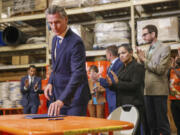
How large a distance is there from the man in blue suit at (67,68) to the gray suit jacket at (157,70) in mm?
1531

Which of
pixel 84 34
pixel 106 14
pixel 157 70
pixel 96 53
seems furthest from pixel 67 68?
pixel 106 14

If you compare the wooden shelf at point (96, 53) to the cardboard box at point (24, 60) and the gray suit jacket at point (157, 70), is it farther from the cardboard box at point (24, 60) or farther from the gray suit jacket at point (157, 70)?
the gray suit jacket at point (157, 70)

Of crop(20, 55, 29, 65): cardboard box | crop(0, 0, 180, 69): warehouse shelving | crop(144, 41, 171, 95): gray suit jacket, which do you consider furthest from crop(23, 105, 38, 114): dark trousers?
crop(144, 41, 171, 95): gray suit jacket

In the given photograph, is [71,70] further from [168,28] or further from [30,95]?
[30,95]

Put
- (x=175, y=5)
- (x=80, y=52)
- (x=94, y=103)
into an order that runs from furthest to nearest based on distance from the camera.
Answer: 1. (x=175, y=5)
2. (x=94, y=103)
3. (x=80, y=52)

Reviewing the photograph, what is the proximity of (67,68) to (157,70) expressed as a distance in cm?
166

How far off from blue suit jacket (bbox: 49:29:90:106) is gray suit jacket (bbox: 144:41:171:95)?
1.53 meters

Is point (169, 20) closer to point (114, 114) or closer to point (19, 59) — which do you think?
point (114, 114)

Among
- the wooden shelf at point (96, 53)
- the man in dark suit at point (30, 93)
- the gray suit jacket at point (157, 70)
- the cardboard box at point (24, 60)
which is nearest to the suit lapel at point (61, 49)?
the gray suit jacket at point (157, 70)

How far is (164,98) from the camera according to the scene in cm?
352

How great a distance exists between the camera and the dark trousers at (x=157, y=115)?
11.1ft

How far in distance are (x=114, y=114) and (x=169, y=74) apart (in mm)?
2012

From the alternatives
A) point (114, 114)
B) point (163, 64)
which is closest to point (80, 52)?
point (114, 114)

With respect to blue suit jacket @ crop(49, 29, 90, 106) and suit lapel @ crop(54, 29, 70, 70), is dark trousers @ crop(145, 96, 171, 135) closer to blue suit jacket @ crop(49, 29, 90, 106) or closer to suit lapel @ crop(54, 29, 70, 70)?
blue suit jacket @ crop(49, 29, 90, 106)
